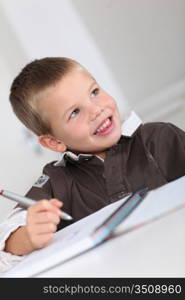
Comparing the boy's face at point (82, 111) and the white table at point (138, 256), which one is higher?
the boy's face at point (82, 111)

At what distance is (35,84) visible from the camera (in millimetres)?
821

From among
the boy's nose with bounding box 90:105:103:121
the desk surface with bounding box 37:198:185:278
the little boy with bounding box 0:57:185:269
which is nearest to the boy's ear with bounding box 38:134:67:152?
the little boy with bounding box 0:57:185:269

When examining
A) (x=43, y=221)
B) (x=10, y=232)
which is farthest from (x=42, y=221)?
(x=10, y=232)

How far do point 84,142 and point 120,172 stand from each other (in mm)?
83

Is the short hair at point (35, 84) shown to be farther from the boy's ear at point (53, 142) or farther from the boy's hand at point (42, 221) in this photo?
the boy's hand at point (42, 221)

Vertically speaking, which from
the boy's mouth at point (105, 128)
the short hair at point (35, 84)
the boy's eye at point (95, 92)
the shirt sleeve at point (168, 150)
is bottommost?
the shirt sleeve at point (168, 150)

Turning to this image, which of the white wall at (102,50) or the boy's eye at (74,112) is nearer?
the boy's eye at (74,112)

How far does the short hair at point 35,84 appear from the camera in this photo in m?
0.81

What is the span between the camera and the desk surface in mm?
455

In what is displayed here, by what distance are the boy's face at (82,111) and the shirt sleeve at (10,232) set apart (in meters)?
0.17

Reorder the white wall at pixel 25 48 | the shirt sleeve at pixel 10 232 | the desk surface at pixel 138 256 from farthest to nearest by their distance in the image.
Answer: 1. the white wall at pixel 25 48
2. the shirt sleeve at pixel 10 232
3. the desk surface at pixel 138 256

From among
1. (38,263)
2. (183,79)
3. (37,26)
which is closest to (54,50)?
(37,26)

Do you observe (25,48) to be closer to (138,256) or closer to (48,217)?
(48,217)

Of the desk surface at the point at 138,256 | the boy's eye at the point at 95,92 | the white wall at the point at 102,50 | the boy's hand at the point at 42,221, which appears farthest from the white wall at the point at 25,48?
the desk surface at the point at 138,256
